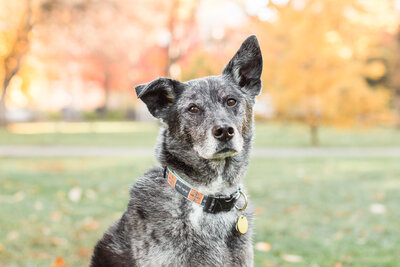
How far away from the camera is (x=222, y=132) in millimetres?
2990

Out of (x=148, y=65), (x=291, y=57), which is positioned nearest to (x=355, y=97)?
(x=291, y=57)

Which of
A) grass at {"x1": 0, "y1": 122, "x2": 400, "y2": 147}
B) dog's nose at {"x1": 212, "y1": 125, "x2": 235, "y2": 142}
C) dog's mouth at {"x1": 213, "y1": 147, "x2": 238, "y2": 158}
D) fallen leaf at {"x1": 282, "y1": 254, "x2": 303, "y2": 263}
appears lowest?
grass at {"x1": 0, "y1": 122, "x2": 400, "y2": 147}

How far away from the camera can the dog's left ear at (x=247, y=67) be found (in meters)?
3.35

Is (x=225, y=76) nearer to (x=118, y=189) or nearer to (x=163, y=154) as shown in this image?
(x=163, y=154)

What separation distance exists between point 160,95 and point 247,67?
0.71m

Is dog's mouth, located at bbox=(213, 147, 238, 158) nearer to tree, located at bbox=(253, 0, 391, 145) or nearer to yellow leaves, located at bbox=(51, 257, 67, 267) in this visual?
yellow leaves, located at bbox=(51, 257, 67, 267)

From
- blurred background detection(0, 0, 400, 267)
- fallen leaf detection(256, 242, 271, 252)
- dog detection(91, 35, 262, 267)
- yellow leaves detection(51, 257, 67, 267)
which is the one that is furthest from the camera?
blurred background detection(0, 0, 400, 267)

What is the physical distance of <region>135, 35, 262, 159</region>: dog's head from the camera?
3.05 meters

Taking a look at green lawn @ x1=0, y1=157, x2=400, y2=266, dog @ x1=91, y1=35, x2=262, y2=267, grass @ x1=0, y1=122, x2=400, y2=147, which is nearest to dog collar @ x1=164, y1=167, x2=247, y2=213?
dog @ x1=91, y1=35, x2=262, y2=267

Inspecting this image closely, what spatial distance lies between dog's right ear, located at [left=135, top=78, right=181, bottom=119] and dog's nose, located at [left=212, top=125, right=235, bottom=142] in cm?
47

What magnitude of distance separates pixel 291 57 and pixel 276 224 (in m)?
10.6

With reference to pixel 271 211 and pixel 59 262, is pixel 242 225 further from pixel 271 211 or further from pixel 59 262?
pixel 271 211

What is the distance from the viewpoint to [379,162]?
1261 centimetres

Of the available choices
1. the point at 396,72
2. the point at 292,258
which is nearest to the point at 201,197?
the point at 292,258
